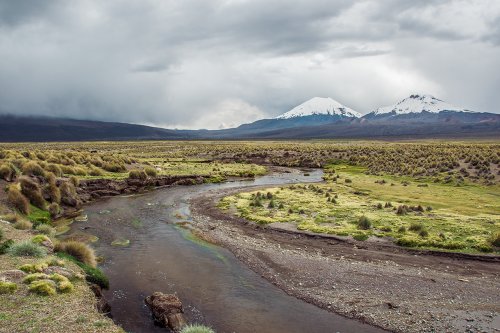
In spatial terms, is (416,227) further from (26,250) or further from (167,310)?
(26,250)

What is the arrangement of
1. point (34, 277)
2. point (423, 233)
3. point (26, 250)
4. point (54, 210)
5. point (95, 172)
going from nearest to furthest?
point (34, 277), point (26, 250), point (423, 233), point (54, 210), point (95, 172)

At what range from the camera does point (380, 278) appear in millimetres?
22172

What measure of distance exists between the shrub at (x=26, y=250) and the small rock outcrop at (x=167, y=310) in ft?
23.3

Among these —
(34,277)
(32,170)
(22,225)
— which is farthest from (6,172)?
(34,277)

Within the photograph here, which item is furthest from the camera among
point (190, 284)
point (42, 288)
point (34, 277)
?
point (190, 284)

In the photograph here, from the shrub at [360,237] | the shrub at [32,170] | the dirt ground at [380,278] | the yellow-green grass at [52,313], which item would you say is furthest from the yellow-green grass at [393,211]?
the shrub at [32,170]

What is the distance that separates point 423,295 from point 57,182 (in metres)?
37.5

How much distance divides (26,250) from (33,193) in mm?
17073

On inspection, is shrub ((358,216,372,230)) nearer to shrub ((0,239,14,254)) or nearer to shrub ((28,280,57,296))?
shrub ((28,280,57,296))

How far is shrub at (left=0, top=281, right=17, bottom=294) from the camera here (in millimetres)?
16359

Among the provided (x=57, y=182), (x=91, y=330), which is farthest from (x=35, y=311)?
(x=57, y=182)

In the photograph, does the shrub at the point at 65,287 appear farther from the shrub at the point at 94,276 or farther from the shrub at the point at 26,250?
the shrub at the point at 26,250

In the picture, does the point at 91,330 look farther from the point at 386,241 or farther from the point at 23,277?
the point at 386,241

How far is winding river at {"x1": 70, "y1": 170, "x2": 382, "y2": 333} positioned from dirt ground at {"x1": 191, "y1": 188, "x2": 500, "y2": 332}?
1.11 meters
